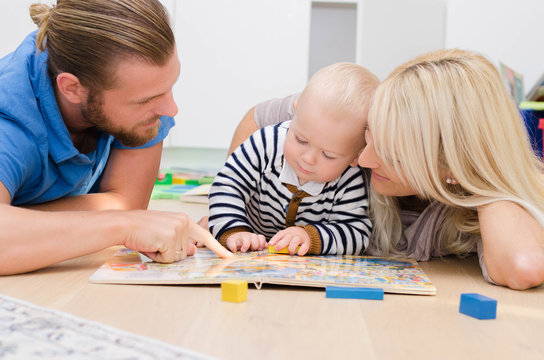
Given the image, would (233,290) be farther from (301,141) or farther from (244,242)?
(301,141)

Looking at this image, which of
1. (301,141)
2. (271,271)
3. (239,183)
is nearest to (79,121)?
(239,183)

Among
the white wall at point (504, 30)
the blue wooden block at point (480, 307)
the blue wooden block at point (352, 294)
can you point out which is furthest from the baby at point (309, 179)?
the white wall at point (504, 30)

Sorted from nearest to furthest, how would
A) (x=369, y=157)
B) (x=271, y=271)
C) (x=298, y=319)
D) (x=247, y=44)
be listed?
(x=298, y=319), (x=271, y=271), (x=369, y=157), (x=247, y=44)

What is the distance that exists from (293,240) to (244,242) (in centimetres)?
9

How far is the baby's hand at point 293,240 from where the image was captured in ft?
3.14

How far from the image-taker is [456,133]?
0.88 m

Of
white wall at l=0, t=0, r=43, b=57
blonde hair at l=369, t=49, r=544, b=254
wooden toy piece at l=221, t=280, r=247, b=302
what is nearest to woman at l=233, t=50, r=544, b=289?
blonde hair at l=369, t=49, r=544, b=254

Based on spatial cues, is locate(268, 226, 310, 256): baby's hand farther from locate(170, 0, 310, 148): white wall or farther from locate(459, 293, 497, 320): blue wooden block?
locate(170, 0, 310, 148): white wall

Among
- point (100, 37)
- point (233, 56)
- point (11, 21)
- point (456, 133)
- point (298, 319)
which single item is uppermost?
point (11, 21)

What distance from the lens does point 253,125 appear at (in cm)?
161

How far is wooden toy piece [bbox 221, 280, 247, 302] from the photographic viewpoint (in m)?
0.67

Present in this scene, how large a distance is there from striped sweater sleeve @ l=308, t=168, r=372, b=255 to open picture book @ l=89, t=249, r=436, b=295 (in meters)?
0.06

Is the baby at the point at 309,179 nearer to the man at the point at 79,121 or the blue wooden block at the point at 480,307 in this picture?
the man at the point at 79,121

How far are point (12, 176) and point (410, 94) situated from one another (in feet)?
2.19
